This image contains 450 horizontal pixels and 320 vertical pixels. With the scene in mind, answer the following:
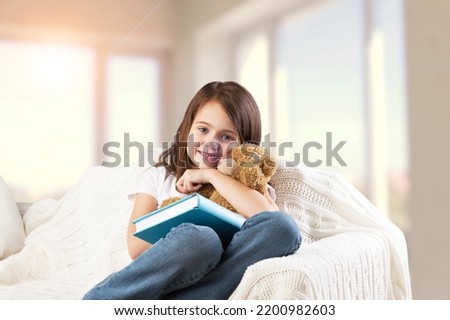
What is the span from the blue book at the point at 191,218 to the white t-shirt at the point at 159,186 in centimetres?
17

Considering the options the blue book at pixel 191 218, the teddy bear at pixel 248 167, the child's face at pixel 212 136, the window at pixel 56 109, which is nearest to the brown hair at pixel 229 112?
the child's face at pixel 212 136

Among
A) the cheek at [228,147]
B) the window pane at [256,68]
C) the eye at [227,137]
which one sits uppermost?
the window pane at [256,68]

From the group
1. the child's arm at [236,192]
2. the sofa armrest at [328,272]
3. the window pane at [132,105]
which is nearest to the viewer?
the sofa armrest at [328,272]

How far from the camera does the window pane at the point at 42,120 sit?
65.7 inches

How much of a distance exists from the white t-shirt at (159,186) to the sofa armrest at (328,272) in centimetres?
20

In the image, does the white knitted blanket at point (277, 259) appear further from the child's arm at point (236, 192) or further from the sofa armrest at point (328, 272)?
the child's arm at point (236, 192)

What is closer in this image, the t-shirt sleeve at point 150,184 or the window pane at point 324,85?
the t-shirt sleeve at point 150,184

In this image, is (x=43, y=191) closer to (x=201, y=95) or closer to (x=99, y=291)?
(x=201, y=95)

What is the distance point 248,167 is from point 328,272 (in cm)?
24

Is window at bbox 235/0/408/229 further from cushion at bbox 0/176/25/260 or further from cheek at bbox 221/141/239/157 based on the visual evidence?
cushion at bbox 0/176/25/260

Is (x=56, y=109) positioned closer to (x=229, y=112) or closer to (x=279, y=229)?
(x=229, y=112)

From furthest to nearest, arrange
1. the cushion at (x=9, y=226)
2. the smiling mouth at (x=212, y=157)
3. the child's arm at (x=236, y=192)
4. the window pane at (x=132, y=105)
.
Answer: the window pane at (x=132, y=105) → the cushion at (x=9, y=226) → the smiling mouth at (x=212, y=157) → the child's arm at (x=236, y=192)

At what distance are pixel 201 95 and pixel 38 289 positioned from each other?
0.53 metres

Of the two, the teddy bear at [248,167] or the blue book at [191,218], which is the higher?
the teddy bear at [248,167]
